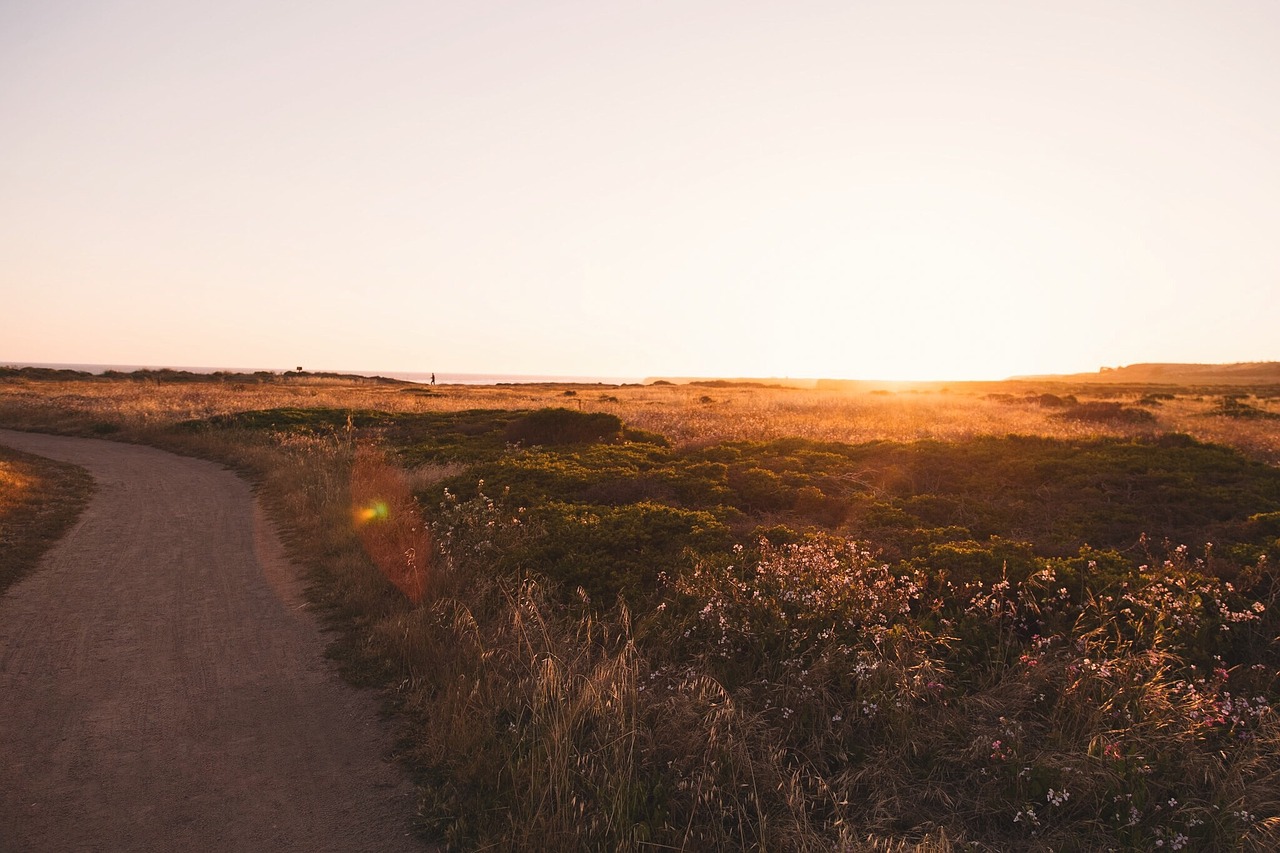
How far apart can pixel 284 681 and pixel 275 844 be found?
2.36 meters

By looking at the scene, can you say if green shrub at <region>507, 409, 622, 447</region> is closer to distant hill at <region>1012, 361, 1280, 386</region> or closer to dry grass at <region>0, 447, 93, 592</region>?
dry grass at <region>0, 447, 93, 592</region>

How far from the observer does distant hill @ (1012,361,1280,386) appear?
10338 cm

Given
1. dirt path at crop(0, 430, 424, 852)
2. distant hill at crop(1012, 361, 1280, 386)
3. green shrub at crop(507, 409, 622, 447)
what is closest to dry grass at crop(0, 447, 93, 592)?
dirt path at crop(0, 430, 424, 852)

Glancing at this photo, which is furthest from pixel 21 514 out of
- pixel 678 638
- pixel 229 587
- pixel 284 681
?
pixel 678 638

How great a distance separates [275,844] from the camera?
13.5 ft

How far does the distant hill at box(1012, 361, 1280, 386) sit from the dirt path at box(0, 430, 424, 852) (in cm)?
12115

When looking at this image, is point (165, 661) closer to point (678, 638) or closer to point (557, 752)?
point (557, 752)

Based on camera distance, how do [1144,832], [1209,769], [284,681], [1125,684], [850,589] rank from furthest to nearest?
1. [850,589]
2. [284,681]
3. [1125,684]
4. [1209,769]
5. [1144,832]

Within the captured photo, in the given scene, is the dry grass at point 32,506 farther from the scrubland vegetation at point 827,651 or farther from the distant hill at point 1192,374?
the distant hill at point 1192,374

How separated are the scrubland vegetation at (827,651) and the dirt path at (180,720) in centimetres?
47

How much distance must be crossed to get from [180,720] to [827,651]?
17.9 feet

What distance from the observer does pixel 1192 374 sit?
399 ft

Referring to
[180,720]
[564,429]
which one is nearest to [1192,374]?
[564,429]

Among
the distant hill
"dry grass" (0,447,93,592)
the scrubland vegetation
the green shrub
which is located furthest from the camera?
the distant hill
